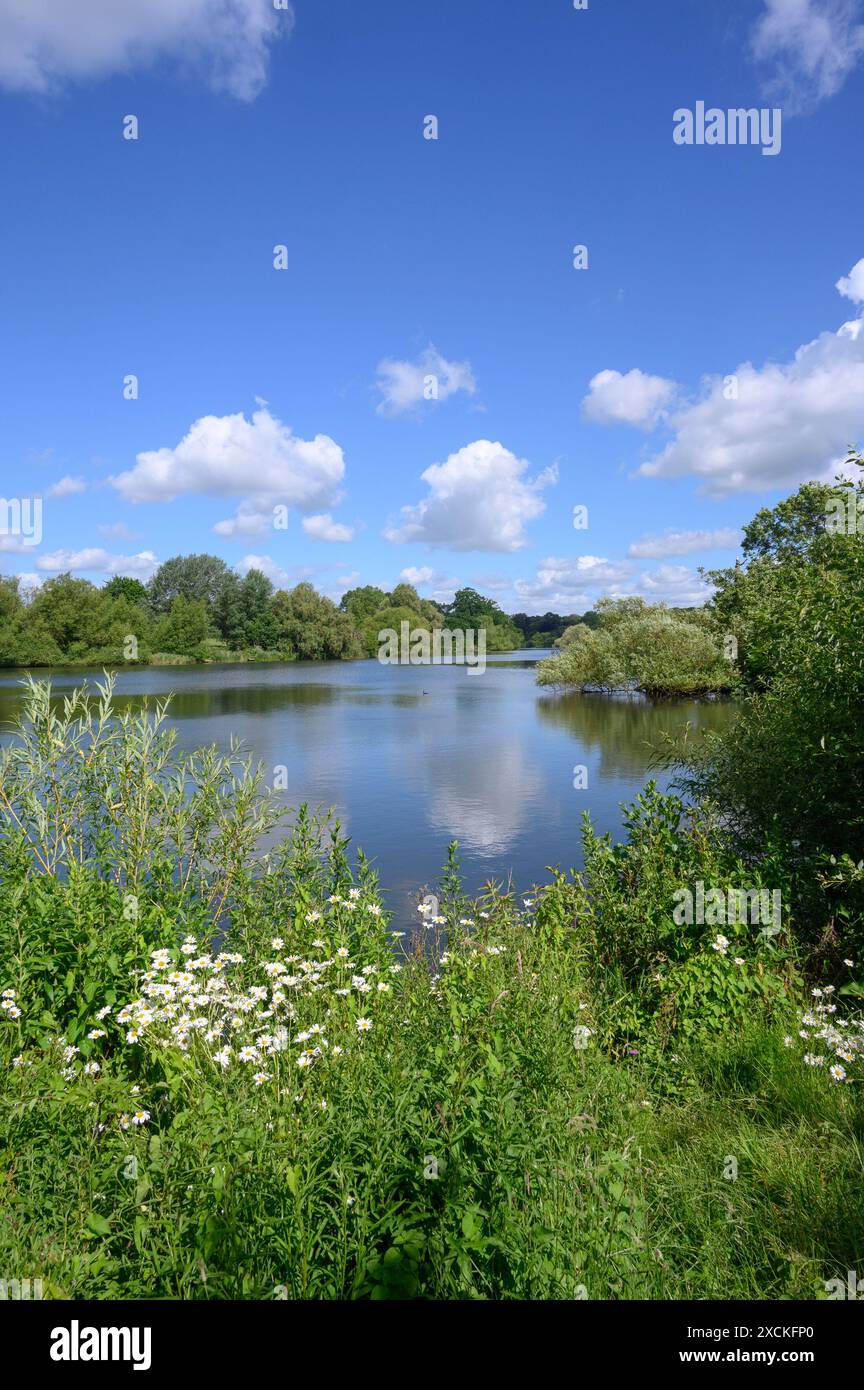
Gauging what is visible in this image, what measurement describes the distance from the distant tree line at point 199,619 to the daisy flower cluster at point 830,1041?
2463 inches

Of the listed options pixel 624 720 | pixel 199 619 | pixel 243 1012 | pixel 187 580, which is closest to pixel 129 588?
pixel 187 580

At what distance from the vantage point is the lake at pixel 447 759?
13.2m

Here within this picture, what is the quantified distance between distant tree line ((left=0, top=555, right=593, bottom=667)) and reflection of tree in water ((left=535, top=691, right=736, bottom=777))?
89.3ft

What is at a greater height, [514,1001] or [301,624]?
[301,624]

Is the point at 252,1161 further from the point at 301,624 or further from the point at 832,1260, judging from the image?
the point at 301,624

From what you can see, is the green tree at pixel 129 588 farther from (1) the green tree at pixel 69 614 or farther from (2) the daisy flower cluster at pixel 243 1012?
(2) the daisy flower cluster at pixel 243 1012

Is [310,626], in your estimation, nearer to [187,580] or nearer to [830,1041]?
[187,580]

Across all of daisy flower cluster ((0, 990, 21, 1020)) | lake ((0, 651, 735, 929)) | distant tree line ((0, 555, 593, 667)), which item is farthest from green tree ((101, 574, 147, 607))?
daisy flower cluster ((0, 990, 21, 1020))

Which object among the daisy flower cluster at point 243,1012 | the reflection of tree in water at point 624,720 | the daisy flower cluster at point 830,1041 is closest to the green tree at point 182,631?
the reflection of tree in water at point 624,720

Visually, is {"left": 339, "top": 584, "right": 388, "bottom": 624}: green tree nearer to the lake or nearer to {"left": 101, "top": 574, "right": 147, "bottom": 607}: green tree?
{"left": 101, "top": 574, "right": 147, "bottom": 607}: green tree

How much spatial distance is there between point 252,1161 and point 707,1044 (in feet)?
10.3

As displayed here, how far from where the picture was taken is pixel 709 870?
5.80 meters

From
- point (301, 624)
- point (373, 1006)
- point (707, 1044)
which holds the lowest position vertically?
point (707, 1044)
